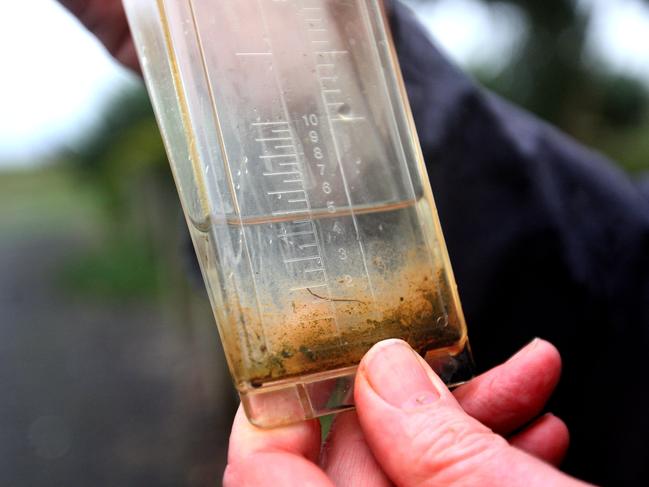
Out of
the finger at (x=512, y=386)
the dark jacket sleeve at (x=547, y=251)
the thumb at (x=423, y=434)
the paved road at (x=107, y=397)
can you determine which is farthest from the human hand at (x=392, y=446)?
the paved road at (x=107, y=397)

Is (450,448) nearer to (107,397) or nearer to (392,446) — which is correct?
(392,446)

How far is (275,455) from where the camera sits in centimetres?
62

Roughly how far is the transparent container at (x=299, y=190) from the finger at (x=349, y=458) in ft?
0.20

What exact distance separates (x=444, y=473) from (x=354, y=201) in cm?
25

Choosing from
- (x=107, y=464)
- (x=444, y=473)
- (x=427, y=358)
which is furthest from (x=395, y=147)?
(x=107, y=464)

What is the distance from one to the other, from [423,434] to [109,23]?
656 mm

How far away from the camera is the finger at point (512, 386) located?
2.46 feet

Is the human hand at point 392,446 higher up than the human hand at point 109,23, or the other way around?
the human hand at point 109,23

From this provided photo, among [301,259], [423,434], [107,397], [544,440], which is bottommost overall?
[107,397]

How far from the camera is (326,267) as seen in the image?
633mm

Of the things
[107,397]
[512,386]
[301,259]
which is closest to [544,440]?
[512,386]

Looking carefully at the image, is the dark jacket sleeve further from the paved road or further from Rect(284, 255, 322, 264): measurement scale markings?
the paved road

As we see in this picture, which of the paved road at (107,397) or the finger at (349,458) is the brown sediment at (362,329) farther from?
the paved road at (107,397)

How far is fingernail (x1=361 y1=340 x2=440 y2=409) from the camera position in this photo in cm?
59
